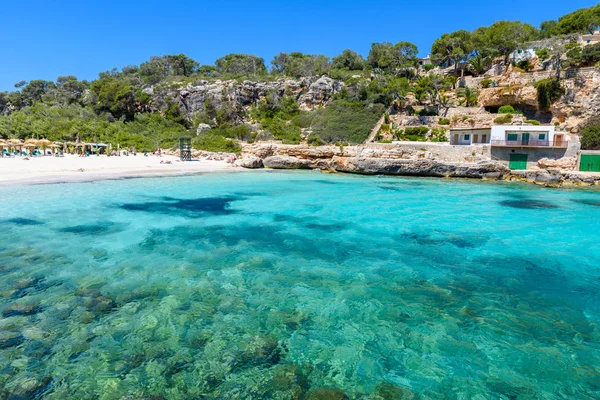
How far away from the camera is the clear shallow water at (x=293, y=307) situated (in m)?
3.97

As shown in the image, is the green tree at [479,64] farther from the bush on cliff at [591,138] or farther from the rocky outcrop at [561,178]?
the rocky outcrop at [561,178]

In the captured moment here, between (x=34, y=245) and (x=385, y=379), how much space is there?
8848 mm

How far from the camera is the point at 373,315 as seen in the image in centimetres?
558

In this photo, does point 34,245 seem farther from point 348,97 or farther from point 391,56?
point 391,56

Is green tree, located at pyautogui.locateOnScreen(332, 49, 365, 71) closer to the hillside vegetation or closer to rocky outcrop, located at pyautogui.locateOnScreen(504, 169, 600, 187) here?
the hillside vegetation

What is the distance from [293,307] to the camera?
578 cm

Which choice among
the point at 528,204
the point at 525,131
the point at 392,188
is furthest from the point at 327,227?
the point at 525,131

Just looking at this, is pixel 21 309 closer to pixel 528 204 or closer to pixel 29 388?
pixel 29 388

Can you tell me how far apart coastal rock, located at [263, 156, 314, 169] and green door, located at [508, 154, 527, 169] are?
56.8ft

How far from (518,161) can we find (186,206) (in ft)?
93.1

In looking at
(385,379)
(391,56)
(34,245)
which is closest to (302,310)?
(385,379)

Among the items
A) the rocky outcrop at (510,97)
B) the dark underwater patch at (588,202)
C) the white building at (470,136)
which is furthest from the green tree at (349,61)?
the dark underwater patch at (588,202)

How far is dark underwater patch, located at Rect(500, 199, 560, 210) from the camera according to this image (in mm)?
16391

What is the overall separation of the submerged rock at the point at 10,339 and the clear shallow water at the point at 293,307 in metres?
0.02
